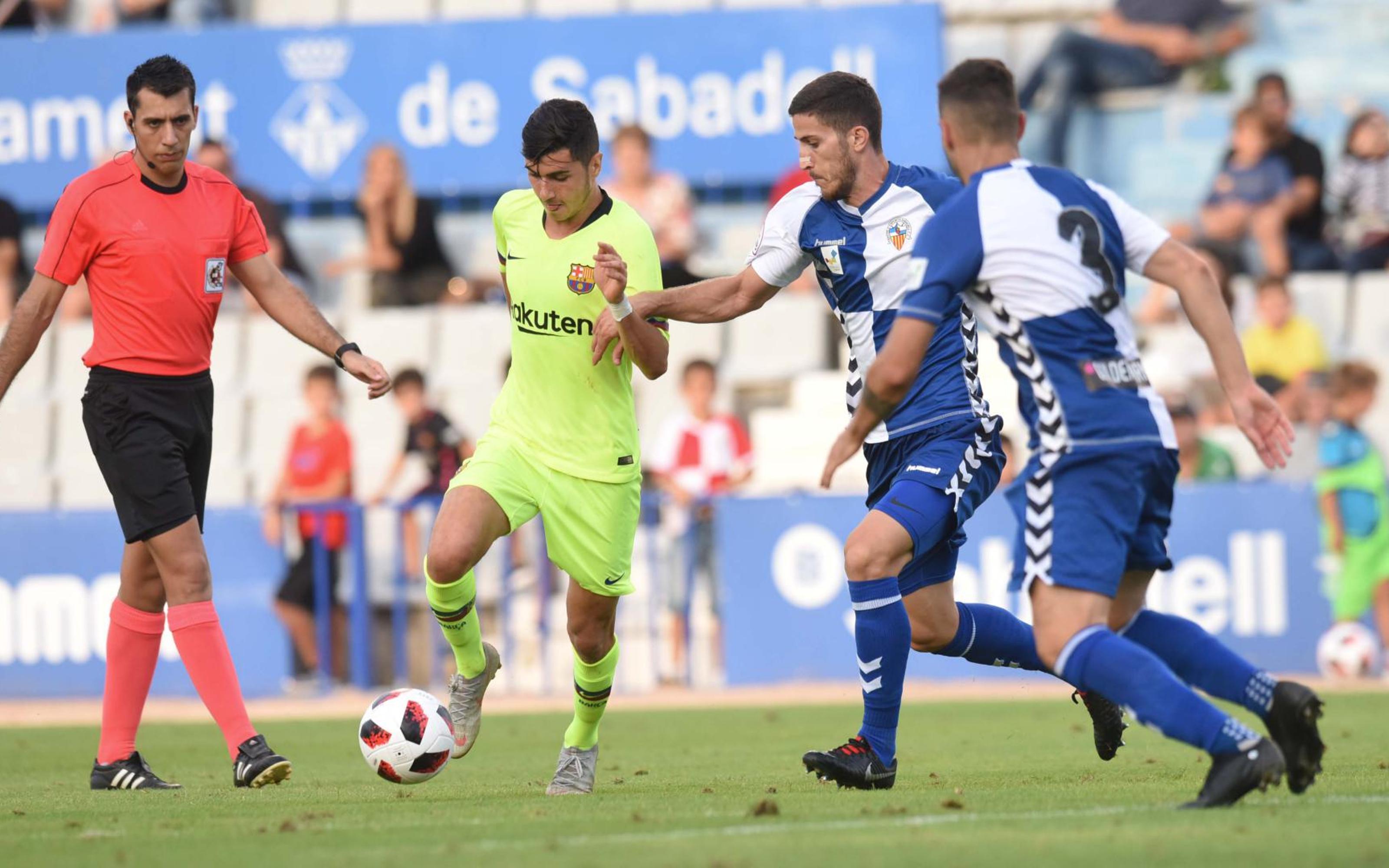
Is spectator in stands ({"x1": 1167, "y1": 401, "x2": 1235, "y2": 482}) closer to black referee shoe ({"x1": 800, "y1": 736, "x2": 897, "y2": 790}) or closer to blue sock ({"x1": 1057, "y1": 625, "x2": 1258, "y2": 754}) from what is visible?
black referee shoe ({"x1": 800, "y1": 736, "x2": 897, "y2": 790})

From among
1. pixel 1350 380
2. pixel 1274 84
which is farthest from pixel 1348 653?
pixel 1274 84

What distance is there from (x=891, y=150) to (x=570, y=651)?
5874 millimetres

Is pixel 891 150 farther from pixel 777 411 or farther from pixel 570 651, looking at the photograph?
pixel 570 651

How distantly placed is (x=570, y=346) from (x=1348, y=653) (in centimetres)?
Answer: 784

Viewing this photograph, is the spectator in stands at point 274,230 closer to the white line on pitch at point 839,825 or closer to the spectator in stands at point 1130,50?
the spectator in stands at point 1130,50

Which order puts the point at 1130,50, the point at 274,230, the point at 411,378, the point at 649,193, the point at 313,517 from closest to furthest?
the point at 313,517, the point at 411,378, the point at 649,193, the point at 274,230, the point at 1130,50

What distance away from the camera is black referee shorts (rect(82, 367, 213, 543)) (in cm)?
716

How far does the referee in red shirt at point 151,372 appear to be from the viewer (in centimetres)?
717

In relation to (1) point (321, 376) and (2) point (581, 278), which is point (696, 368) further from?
(2) point (581, 278)

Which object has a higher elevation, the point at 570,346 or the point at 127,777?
the point at 570,346

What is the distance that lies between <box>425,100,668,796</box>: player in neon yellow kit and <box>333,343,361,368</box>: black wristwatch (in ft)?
2.08

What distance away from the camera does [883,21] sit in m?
17.7

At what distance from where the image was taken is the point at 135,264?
7262 millimetres

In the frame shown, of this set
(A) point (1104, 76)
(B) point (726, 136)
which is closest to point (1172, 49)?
(A) point (1104, 76)
